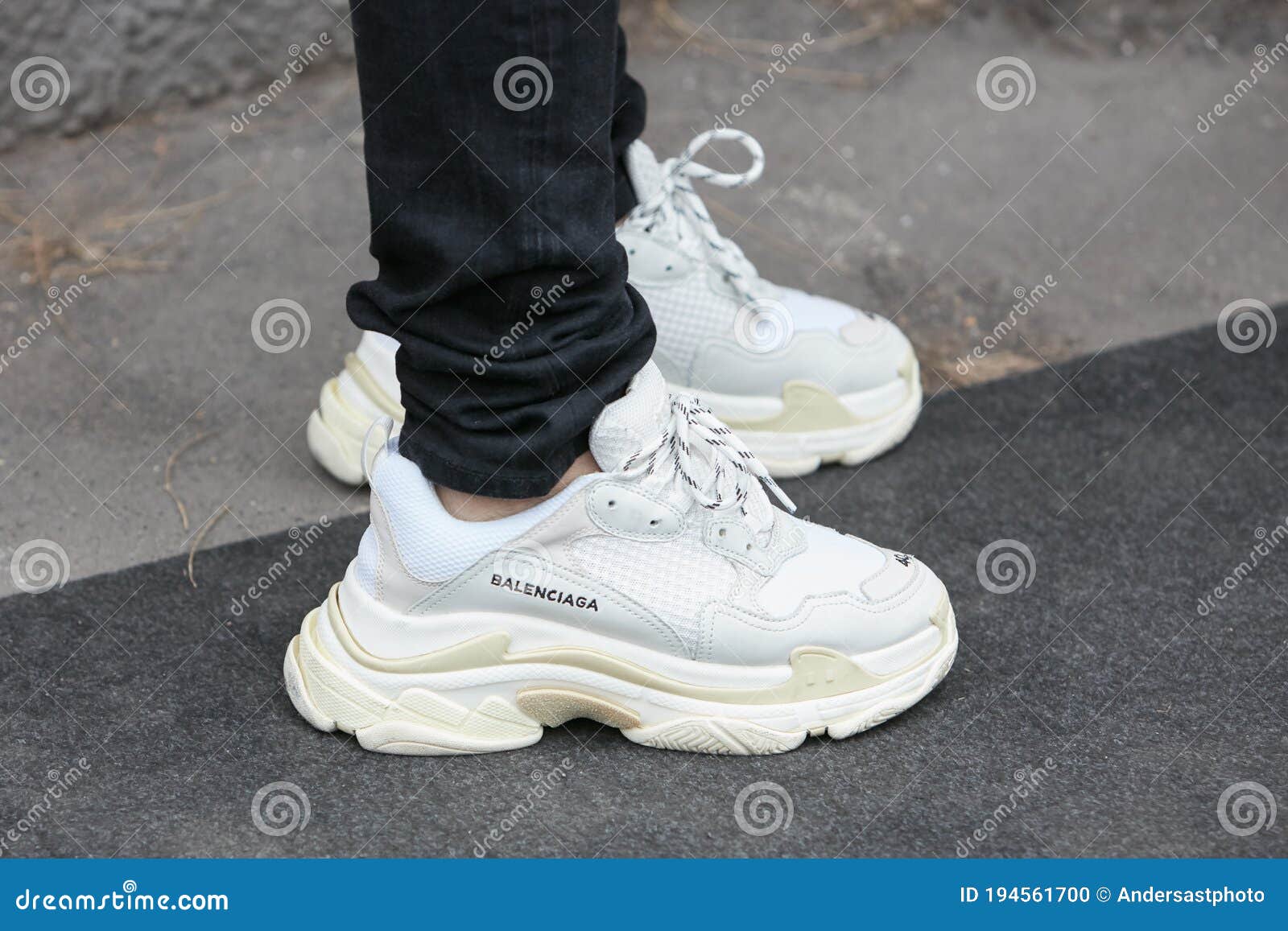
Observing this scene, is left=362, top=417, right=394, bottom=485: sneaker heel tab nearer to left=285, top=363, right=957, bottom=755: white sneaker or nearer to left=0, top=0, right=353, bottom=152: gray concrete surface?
left=285, top=363, right=957, bottom=755: white sneaker

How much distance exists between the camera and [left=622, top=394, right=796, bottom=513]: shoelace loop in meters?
0.96

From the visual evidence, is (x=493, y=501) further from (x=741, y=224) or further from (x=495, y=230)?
(x=741, y=224)

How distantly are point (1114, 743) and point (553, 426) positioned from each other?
0.53m

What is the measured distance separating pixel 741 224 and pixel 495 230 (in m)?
1.18

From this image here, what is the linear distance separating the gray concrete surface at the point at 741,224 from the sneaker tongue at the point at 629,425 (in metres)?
0.54

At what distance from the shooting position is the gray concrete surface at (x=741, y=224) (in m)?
1.48

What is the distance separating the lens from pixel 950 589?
1.24 metres

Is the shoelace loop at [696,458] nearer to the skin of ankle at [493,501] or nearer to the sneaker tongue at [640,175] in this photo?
the skin of ankle at [493,501]

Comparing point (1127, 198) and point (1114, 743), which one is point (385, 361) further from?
point (1127, 198)

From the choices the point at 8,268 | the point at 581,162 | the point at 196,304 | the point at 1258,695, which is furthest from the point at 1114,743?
the point at 8,268

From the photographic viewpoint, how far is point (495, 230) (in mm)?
842

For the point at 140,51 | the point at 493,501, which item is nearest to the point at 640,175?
the point at 493,501

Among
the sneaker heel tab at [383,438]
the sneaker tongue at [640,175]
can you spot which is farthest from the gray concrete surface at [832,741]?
the sneaker tongue at [640,175]

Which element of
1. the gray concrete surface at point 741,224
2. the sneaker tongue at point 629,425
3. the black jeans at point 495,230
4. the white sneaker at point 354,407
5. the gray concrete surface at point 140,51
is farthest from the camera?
the gray concrete surface at point 140,51
